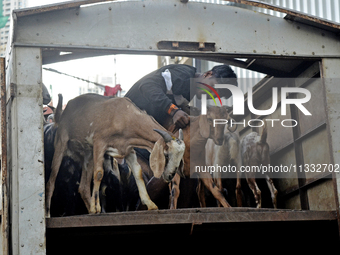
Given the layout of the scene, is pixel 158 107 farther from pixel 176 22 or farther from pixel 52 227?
pixel 52 227

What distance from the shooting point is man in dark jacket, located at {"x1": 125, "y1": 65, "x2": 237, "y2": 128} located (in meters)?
8.95

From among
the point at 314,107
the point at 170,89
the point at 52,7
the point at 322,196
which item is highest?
the point at 52,7

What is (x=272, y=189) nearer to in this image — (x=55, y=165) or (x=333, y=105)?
(x=333, y=105)

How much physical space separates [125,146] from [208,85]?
7.90 feet

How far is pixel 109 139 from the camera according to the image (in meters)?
8.24

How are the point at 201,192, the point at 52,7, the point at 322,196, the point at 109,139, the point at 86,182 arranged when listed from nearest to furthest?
the point at 52,7
the point at 109,139
the point at 86,182
the point at 322,196
the point at 201,192

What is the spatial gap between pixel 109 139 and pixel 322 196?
3.96 meters

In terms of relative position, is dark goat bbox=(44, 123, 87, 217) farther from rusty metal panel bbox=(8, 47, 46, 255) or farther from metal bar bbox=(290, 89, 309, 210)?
metal bar bbox=(290, 89, 309, 210)

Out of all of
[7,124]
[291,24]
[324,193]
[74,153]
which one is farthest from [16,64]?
[324,193]

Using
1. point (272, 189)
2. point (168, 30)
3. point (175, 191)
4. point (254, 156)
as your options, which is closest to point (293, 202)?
point (272, 189)

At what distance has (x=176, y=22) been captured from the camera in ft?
26.6

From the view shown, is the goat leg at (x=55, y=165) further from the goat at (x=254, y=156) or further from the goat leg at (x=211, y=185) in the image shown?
the goat at (x=254, y=156)

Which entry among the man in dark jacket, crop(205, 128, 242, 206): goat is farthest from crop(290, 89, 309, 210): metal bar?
the man in dark jacket

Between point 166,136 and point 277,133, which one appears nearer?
point 166,136
